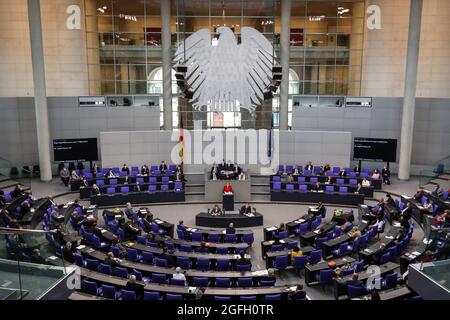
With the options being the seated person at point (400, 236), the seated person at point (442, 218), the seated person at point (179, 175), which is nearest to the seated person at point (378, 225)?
the seated person at point (400, 236)

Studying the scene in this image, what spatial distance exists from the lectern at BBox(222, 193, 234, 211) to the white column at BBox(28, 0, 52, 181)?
10.6m

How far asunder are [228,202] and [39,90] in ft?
38.4

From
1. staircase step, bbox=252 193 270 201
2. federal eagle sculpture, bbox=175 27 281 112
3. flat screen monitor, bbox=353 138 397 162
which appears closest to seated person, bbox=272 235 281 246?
staircase step, bbox=252 193 270 201

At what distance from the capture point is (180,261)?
1321cm

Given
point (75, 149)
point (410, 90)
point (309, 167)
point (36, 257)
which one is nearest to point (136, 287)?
point (36, 257)

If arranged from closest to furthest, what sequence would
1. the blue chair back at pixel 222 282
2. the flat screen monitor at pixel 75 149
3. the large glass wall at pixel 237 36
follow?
the blue chair back at pixel 222 282 < the flat screen monitor at pixel 75 149 < the large glass wall at pixel 237 36

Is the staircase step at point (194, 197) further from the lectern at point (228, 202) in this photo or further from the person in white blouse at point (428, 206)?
the person in white blouse at point (428, 206)

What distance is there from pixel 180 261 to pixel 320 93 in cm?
1749

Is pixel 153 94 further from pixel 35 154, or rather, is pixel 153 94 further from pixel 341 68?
pixel 341 68

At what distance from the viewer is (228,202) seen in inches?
777

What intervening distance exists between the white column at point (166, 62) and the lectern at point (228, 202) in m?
7.74

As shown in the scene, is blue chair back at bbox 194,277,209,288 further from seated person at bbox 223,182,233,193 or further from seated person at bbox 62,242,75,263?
seated person at bbox 223,182,233,193

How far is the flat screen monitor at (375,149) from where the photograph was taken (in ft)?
79.9

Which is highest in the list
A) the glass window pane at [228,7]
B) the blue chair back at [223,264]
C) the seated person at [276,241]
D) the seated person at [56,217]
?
the glass window pane at [228,7]
